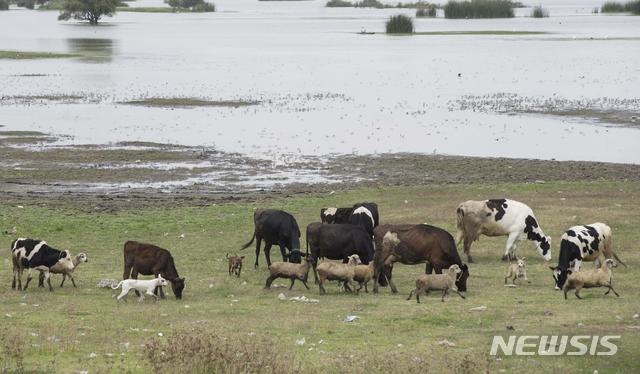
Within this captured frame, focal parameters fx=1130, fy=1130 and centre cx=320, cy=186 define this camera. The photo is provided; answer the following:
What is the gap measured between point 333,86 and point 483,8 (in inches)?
3134

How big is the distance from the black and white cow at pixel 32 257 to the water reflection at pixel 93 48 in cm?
7336

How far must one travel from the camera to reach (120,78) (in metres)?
78.6

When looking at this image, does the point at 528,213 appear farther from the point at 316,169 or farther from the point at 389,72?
the point at 389,72

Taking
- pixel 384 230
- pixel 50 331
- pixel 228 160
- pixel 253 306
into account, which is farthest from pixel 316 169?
pixel 50 331

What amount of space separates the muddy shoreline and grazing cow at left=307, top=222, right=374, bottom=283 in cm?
1162

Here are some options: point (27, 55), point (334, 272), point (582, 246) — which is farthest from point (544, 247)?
point (27, 55)

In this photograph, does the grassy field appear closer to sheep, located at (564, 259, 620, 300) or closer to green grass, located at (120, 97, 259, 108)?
sheep, located at (564, 259, 620, 300)

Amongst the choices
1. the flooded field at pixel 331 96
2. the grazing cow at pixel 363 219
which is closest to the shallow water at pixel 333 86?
the flooded field at pixel 331 96

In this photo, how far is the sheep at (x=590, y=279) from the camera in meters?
19.8

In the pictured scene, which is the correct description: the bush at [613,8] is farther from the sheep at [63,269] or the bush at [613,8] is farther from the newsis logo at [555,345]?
the newsis logo at [555,345]

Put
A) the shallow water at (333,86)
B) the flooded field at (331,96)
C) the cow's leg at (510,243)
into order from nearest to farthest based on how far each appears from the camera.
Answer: the cow's leg at (510,243), the flooded field at (331,96), the shallow water at (333,86)

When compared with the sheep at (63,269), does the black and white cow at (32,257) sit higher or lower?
higher

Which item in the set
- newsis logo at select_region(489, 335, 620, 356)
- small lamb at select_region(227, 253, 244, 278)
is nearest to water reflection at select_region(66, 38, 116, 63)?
small lamb at select_region(227, 253, 244, 278)

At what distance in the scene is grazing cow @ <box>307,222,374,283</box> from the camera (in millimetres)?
22203
